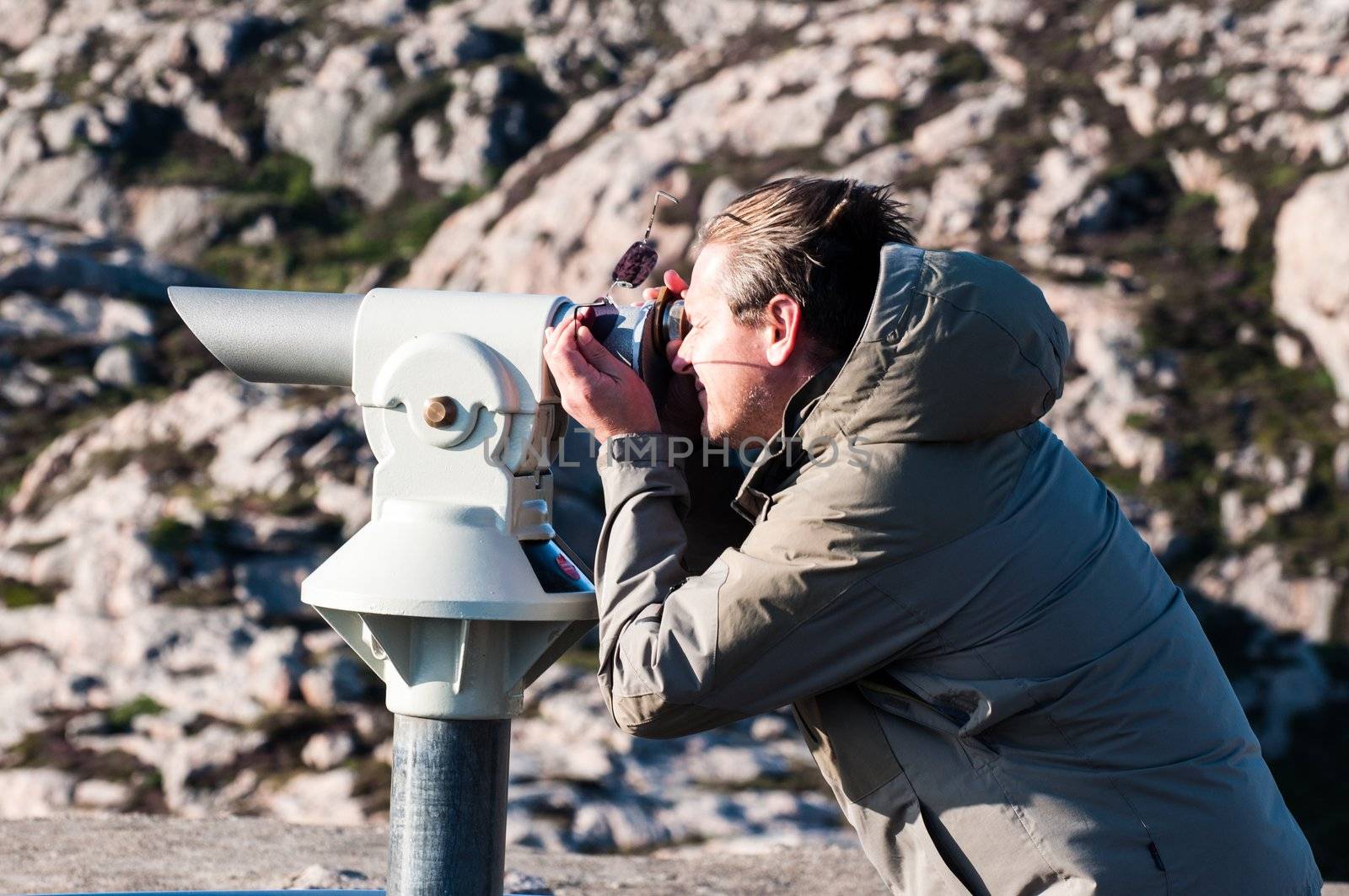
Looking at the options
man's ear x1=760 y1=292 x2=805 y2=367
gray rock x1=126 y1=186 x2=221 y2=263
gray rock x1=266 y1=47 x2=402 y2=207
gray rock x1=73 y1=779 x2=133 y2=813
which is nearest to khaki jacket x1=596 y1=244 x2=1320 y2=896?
man's ear x1=760 y1=292 x2=805 y2=367

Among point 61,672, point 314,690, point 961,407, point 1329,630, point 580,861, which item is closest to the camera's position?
point 961,407

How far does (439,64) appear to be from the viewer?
19.8m

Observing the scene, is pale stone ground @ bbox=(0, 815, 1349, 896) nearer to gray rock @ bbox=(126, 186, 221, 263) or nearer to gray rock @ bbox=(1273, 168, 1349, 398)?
gray rock @ bbox=(1273, 168, 1349, 398)

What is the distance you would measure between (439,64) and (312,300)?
18.4m

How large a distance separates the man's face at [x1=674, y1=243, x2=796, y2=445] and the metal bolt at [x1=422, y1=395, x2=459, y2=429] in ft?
1.20

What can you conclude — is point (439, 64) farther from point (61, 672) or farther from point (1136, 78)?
point (61, 672)

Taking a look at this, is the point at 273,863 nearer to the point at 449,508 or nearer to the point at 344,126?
the point at 449,508

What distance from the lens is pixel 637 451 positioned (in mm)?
2115

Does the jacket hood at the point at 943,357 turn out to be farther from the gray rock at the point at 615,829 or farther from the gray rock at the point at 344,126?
the gray rock at the point at 344,126

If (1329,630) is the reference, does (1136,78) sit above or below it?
above

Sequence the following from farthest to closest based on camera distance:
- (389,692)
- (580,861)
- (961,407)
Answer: (580,861), (389,692), (961,407)

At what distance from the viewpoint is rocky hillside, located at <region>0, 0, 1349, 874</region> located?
8.27 meters

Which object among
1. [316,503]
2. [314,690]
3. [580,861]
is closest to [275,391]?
[316,503]

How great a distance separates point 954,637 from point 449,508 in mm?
765
